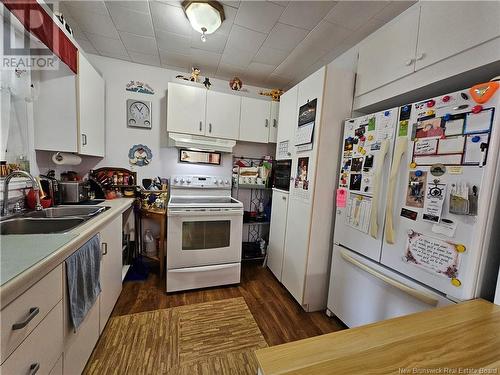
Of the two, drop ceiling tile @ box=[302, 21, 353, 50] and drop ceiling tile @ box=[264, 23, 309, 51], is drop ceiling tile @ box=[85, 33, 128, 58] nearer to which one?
drop ceiling tile @ box=[264, 23, 309, 51]

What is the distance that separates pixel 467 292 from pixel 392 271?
1.20ft

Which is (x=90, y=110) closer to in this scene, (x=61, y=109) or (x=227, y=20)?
(x=61, y=109)

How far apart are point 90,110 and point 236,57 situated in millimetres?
1528

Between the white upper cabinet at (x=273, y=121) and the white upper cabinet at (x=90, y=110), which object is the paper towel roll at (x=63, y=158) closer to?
the white upper cabinet at (x=90, y=110)

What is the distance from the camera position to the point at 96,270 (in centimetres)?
125

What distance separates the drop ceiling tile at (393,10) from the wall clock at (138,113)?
7.93 feet

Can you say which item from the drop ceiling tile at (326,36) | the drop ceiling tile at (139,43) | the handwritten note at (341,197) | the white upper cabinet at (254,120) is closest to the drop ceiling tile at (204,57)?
the drop ceiling tile at (139,43)

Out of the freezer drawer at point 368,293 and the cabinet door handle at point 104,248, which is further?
the cabinet door handle at point 104,248

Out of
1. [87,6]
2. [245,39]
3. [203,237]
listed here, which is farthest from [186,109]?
[203,237]

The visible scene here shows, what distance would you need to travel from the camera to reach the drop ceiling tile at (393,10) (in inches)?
57.1

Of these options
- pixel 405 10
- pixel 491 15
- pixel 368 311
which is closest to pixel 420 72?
pixel 491 15

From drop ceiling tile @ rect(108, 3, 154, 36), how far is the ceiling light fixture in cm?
41

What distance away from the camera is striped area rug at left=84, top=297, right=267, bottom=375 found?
1315 millimetres

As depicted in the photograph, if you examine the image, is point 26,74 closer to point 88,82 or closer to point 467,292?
point 88,82
